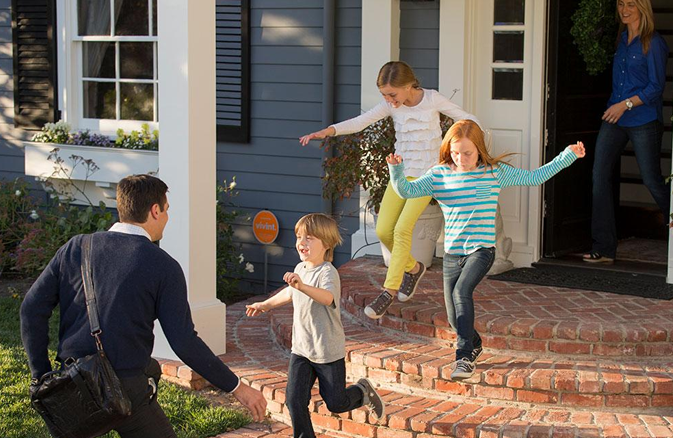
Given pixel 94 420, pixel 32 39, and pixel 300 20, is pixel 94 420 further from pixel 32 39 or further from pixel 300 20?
pixel 32 39

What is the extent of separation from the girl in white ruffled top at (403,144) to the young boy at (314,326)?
1.36m

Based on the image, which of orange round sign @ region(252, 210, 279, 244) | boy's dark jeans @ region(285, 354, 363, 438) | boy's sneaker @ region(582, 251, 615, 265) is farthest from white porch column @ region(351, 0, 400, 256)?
boy's dark jeans @ region(285, 354, 363, 438)

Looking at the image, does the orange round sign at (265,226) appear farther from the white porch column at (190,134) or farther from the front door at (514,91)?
the white porch column at (190,134)

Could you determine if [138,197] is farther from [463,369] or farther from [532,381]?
[532,381]

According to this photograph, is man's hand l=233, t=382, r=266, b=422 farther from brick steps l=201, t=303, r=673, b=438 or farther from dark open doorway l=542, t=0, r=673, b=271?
dark open doorway l=542, t=0, r=673, b=271

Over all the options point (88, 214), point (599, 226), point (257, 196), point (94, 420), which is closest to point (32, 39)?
point (88, 214)

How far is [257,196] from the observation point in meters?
8.47

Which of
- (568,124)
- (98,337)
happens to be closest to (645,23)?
(568,124)

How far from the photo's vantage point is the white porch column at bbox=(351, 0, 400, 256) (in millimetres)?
7438

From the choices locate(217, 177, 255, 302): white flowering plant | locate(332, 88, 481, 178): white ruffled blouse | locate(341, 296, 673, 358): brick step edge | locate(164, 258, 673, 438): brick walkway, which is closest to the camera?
locate(164, 258, 673, 438): brick walkway

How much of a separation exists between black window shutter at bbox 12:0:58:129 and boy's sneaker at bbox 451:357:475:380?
5587 millimetres

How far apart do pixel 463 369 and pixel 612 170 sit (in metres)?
2.63

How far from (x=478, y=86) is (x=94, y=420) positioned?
4.62 meters

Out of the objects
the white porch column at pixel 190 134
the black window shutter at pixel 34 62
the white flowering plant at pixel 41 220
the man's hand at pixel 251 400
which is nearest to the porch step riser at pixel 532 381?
the white porch column at pixel 190 134
